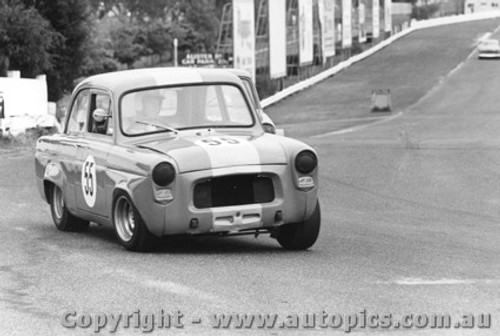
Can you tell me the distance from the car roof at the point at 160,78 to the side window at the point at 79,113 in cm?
40

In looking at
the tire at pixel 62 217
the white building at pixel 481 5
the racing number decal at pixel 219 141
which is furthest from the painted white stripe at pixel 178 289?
the white building at pixel 481 5

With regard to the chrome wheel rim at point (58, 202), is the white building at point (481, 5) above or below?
below

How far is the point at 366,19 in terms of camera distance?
88.5 m

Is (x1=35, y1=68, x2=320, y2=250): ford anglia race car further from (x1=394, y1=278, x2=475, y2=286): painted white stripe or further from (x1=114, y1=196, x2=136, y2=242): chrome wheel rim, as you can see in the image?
(x1=394, y1=278, x2=475, y2=286): painted white stripe

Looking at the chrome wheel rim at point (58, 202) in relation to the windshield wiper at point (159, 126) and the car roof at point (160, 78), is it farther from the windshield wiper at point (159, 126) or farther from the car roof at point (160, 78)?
the windshield wiper at point (159, 126)

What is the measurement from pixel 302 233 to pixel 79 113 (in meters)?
2.89

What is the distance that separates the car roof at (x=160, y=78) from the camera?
11.4 m

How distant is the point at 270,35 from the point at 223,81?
146 feet

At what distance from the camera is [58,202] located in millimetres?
12539

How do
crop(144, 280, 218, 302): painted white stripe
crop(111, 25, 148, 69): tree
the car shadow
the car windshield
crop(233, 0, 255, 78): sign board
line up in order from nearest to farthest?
crop(144, 280, 218, 302): painted white stripe < the car shadow < the car windshield < crop(233, 0, 255, 78): sign board < crop(111, 25, 148, 69): tree

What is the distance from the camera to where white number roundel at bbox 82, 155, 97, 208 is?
11281 millimetres

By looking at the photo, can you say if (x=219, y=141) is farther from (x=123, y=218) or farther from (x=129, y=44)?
(x=129, y=44)

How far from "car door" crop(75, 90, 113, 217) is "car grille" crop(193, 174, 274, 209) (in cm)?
108

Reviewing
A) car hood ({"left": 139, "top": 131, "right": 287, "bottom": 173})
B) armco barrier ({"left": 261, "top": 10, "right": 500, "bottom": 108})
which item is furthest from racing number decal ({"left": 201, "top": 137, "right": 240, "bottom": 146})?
armco barrier ({"left": 261, "top": 10, "right": 500, "bottom": 108})
